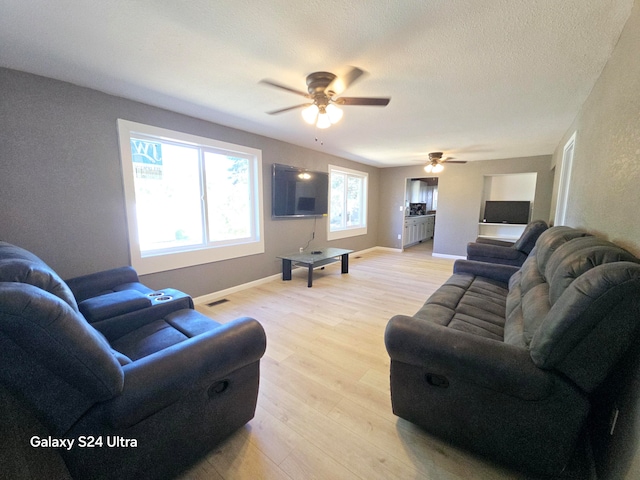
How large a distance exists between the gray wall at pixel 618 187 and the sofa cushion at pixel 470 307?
0.55 metres

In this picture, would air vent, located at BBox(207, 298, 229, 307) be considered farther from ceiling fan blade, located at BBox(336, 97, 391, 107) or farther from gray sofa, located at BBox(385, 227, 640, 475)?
ceiling fan blade, located at BBox(336, 97, 391, 107)

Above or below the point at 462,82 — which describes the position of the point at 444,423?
below

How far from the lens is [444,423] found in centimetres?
127

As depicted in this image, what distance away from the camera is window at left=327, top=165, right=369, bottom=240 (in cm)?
558

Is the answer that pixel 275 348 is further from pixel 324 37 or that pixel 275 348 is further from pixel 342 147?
pixel 342 147

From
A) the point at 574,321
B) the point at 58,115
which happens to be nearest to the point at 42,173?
the point at 58,115

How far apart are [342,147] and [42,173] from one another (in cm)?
385

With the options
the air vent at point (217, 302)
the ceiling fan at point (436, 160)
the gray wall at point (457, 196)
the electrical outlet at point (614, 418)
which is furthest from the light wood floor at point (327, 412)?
the gray wall at point (457, 196)

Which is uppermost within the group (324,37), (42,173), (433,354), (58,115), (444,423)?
(324,37)

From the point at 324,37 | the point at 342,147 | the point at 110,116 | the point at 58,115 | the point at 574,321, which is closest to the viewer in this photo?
the point at 574,321

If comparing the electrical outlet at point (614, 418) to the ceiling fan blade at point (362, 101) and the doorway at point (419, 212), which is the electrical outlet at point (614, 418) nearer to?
the ceiling fan blade at point (362, 101)

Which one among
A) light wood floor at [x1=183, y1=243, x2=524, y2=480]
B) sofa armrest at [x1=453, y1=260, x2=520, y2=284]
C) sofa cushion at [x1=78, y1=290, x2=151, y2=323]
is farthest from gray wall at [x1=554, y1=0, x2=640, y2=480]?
sofa cushion at [x1=78, y1=290, x2=151, y2=323]

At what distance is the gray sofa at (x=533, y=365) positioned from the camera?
0.92 m

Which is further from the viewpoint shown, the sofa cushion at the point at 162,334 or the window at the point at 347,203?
the window at the point at 347,203
